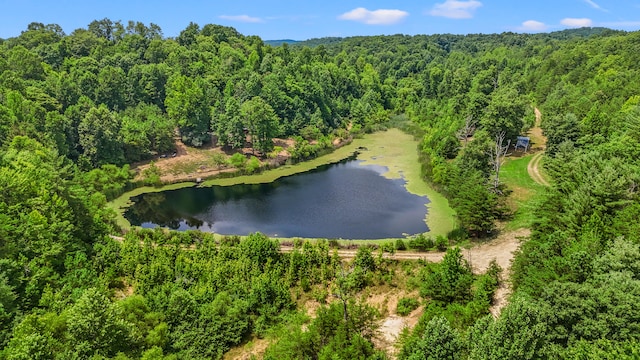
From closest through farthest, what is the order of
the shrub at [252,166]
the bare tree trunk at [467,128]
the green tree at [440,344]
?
1. the green tree at [440,344]
2. the shrub at [252,166]
3. the bare tree trunk at [467,128]

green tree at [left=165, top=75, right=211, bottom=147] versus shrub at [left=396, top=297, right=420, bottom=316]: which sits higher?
green tree at [left=165, top=75, right=211, bottom=147]

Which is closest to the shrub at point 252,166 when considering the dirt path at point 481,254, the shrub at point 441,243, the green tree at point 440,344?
the dirt path at point 481,254

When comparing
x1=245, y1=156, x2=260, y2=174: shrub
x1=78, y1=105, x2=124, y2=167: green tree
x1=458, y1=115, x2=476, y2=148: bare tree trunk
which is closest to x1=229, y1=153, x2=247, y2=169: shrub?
x1=245, y1=156, x2=260, y2=174: shrub

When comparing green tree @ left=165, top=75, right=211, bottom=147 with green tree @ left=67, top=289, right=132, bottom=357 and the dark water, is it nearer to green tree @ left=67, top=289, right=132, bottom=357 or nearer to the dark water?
the dark water

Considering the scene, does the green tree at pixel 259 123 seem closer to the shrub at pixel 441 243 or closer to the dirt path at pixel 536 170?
the shrub at pixel 441 243

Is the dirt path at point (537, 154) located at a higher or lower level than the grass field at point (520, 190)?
higher

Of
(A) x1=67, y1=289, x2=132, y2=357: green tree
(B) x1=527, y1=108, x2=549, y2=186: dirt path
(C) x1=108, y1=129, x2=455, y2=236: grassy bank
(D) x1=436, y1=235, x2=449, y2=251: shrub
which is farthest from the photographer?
(B) x1=527, y1=108, x2=549, y2=186: dirt path

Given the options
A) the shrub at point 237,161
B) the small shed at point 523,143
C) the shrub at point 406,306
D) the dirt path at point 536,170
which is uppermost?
the small shed at point 523,143
